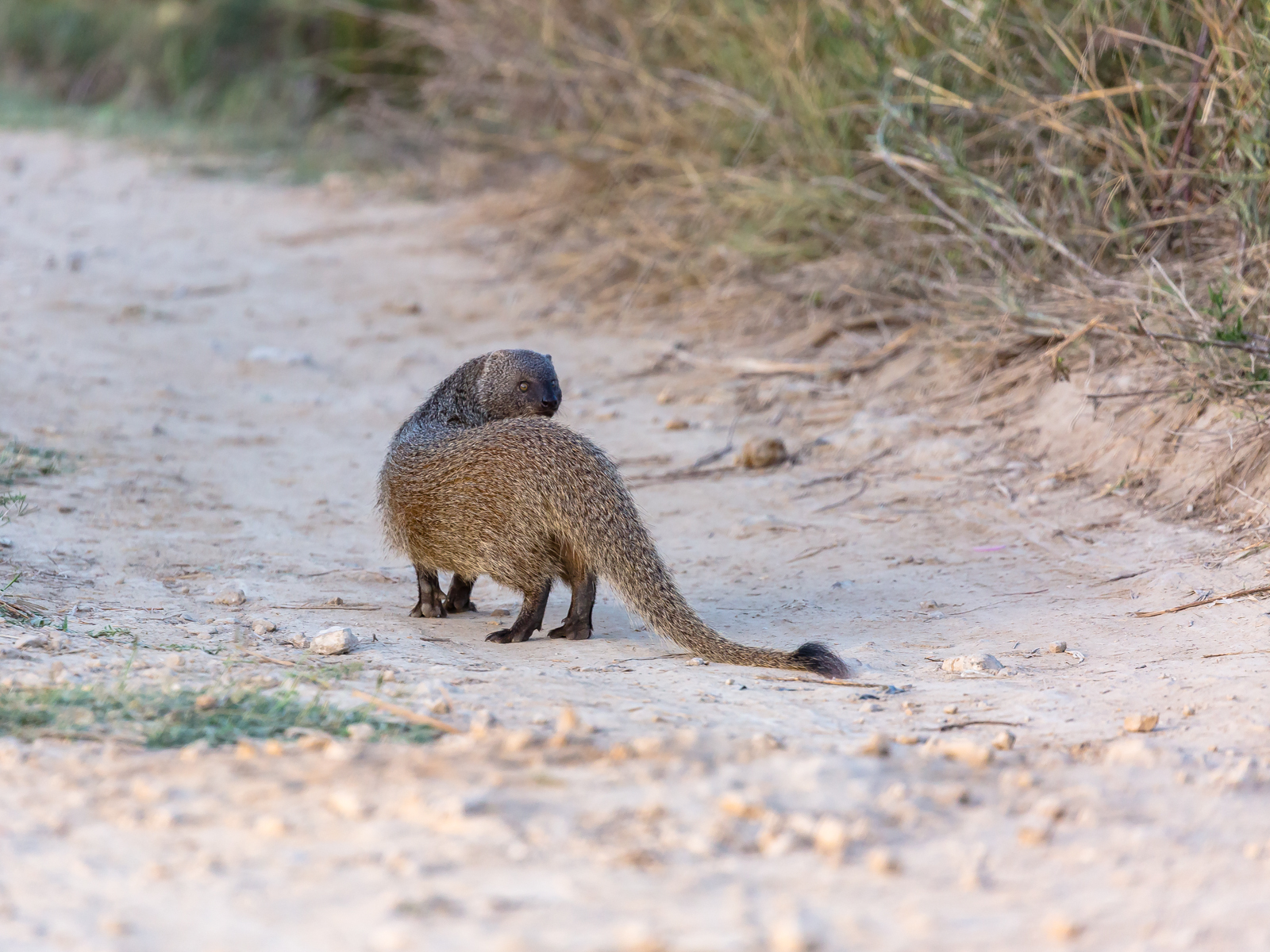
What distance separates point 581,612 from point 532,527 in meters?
0.28

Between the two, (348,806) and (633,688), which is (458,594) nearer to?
(633,688)

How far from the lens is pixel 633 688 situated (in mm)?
2920

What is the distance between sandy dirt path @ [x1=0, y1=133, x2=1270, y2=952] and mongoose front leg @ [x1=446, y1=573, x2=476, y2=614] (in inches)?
5.0

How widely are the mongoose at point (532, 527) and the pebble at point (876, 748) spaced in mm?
814

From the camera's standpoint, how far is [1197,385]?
13.5 ft

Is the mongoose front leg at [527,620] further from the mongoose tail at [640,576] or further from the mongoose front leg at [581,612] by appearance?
the mongoose tail at [640,576]

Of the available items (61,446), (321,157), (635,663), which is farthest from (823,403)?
(321,157)

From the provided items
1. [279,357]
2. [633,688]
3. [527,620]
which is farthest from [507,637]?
[279,357]

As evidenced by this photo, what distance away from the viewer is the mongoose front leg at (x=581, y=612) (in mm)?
3605

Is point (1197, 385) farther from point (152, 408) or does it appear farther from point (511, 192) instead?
point (511, 192)

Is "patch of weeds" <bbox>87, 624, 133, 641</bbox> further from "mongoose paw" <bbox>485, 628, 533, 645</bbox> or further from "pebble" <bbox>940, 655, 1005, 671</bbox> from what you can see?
"pebble" <bbox>940, 655, 1005, 671</bbox>

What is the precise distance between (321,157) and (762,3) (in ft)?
15.3

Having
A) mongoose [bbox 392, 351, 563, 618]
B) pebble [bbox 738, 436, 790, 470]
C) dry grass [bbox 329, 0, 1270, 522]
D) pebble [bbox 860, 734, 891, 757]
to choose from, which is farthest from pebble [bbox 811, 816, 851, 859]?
pebble [bbox 738, 436, 790, 470]

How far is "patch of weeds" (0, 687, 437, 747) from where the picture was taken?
231cm
